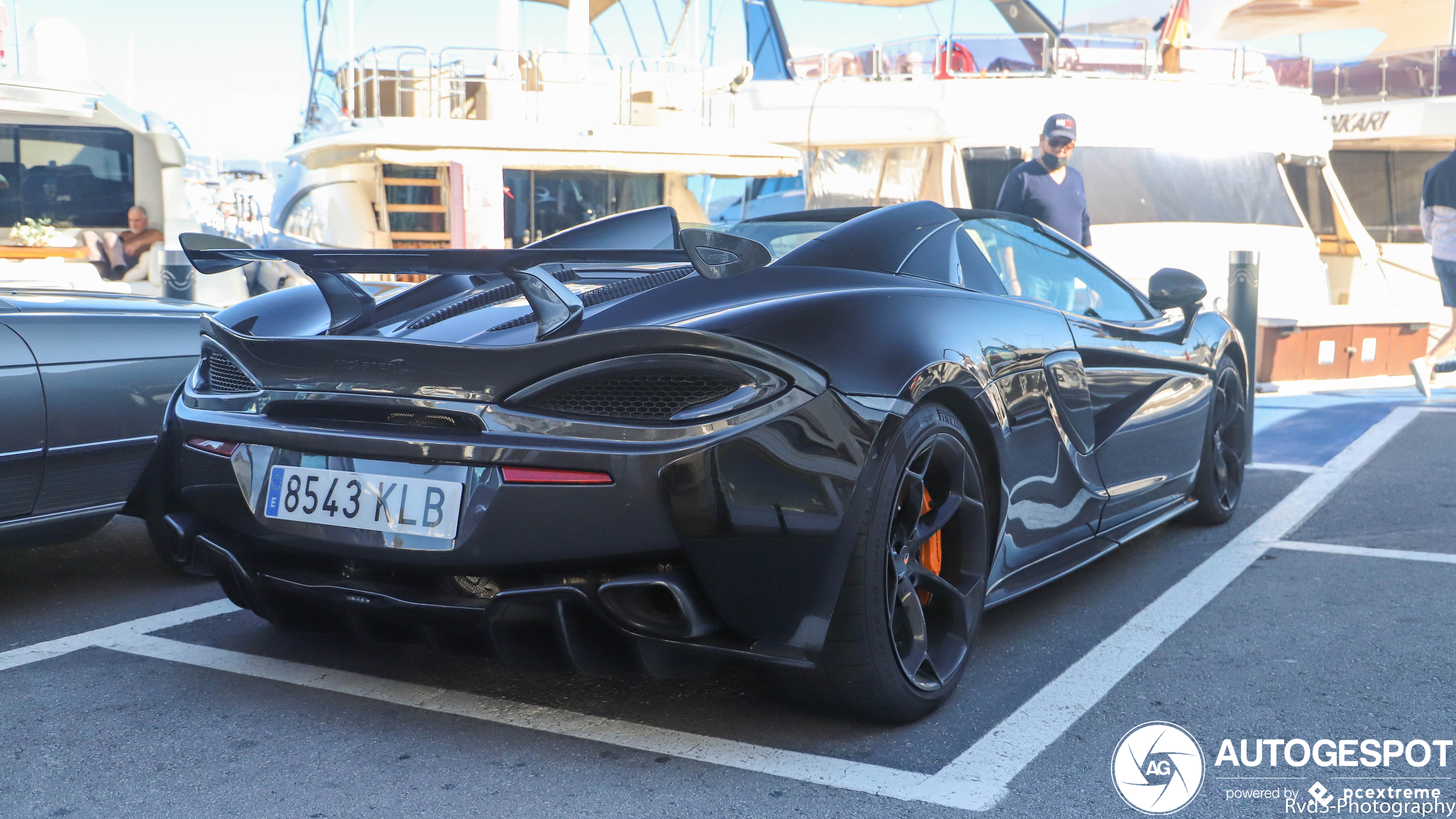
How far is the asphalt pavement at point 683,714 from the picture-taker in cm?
232

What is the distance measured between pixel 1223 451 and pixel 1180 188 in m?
10.2

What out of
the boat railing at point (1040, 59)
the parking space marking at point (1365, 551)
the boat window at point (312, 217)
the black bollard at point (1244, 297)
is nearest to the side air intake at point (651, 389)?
the parking space marking at point (1365, 551)

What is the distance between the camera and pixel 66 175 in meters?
11.4

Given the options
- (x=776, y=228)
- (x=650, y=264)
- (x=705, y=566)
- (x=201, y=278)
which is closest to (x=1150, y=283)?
(x=776, y=228)

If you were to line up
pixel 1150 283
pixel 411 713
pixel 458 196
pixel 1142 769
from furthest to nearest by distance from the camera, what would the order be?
pixel 458 196 → pixel 1150 283 → pixel 411 713 → pixel 1142 769

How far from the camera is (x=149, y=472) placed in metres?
3.22

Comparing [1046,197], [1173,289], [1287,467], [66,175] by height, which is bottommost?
[1287,467]

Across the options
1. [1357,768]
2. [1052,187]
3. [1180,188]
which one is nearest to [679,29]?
[1180,188]

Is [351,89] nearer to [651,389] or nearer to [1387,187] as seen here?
[651,389]

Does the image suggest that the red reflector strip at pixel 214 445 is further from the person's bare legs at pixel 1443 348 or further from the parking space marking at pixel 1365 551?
the person's bare legs at pixel 1443 348

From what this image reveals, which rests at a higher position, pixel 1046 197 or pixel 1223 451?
pixel 1046 197

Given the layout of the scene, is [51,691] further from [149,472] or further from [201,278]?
[201,278]

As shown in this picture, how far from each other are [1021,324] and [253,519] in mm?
1866

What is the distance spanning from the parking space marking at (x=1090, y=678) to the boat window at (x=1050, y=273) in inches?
34.9
